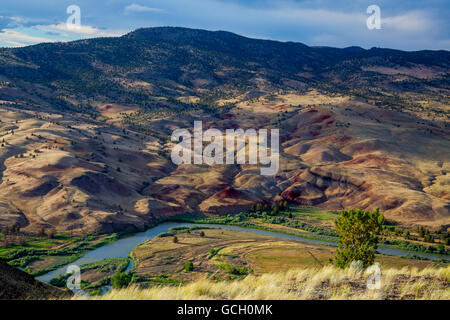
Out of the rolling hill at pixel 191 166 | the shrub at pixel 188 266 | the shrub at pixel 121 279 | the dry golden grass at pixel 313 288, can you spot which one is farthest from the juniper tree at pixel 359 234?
the rolling hill at pixel 191 166

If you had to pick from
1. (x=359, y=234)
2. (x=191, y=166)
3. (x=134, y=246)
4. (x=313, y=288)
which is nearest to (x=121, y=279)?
(x=134, y=246)

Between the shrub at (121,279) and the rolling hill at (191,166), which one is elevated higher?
the rolling hill at (191,166)

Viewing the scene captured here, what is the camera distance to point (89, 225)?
58.8 meters

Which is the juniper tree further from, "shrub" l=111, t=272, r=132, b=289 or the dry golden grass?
"shrub" l=111, t=272, r=132, b=289

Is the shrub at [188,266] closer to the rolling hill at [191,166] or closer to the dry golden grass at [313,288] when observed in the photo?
the rolling hill at [191,166]

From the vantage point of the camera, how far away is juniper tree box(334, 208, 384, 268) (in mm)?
29391

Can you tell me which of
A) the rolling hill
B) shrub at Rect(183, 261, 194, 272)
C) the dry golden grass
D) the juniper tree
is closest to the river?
the rolling hill

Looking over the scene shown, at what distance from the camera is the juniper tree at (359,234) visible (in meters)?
29.4

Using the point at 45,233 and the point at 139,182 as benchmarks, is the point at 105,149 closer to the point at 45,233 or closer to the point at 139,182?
the point at 139,182

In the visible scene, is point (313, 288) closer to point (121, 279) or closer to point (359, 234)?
point (359, 234)

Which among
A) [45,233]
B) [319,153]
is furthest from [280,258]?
[319,153]

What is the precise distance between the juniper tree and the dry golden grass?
1511cm

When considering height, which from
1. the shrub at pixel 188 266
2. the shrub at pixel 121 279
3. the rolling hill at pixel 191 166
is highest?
the rolling hill at pixel 191 166

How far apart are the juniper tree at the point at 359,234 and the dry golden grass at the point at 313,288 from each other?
1511 centimetres
